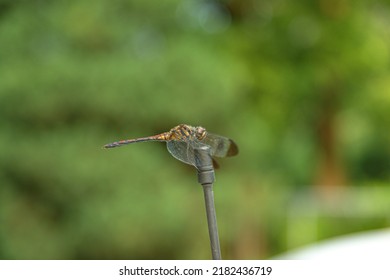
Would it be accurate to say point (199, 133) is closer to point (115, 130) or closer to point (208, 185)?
point (208, 185)

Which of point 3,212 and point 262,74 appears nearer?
point 3,212

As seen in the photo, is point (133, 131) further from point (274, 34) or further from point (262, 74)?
point (274, 34)

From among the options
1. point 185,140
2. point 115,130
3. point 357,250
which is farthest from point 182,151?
point 115,130

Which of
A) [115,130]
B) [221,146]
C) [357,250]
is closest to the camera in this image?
[221,146]

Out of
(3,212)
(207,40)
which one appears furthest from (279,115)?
(3,212)

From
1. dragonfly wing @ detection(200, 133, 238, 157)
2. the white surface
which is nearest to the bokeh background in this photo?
the white surface

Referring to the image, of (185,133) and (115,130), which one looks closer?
(185,133)

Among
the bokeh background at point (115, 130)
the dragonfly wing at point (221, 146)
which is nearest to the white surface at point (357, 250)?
the dragonfly wing at point (221, 146)

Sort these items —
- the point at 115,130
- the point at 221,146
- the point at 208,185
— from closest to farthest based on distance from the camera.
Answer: the point at 208,185
the point at 221,146
the point at 115,130

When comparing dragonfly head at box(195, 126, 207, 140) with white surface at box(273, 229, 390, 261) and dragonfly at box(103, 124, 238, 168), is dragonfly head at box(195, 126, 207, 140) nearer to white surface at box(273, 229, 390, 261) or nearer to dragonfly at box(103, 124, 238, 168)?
dragonfly at box(103, 124, 238, 168)
